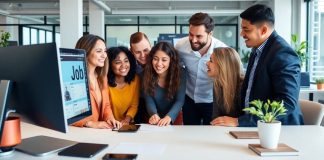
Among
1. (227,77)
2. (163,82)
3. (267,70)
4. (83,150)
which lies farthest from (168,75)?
(83,150)

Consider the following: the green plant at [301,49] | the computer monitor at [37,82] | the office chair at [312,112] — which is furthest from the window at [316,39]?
the computer monitor at [37,82]

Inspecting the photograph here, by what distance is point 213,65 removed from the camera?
2.30 meters

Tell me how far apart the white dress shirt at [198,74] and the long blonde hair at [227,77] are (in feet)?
1.76

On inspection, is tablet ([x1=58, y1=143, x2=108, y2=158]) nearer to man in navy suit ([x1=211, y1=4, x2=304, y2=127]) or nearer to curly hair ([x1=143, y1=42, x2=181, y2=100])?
man in navy suit ([x1=211, y1=4, x2=304, y2=127])

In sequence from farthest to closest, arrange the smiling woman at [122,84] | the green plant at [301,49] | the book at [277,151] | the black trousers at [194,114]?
1. the green plant at [301,49]
2. the black trousers at [194,114]
3. the smiling woman at [122,84]
4. the book at [277,151]

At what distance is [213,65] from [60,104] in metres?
1.34

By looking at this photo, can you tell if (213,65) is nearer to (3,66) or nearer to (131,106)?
(131,106)

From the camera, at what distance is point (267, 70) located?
75.2 inches

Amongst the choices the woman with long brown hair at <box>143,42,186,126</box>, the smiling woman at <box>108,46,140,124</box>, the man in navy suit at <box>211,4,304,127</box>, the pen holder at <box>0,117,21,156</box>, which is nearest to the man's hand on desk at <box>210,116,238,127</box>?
the man in navy suit at <box>211,4,304,127</box>

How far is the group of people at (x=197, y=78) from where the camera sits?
1889 mm

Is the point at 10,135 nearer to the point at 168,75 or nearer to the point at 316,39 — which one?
the point at 168,75

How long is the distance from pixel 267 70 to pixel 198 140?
0.66m

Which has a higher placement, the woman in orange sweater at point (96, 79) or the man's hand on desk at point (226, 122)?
the woman in orange sweater at point (96, 79)

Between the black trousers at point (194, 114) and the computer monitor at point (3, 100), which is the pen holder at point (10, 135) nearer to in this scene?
the computer monitor at point (3, 100)
